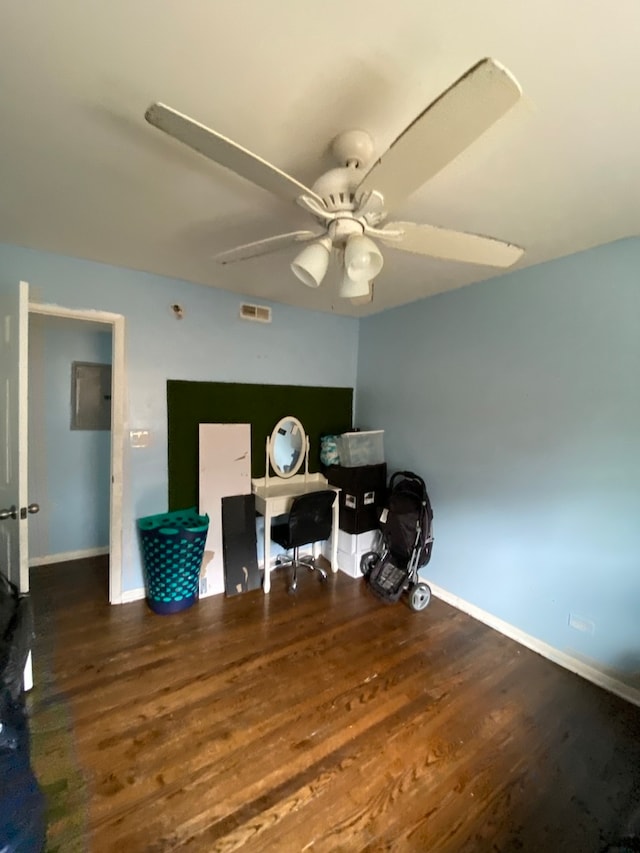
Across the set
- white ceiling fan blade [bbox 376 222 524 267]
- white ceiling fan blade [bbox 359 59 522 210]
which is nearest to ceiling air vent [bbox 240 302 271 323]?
white ceiling fan blade [bbox 376 222 524 267]

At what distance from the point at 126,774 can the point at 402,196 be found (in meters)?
2.40

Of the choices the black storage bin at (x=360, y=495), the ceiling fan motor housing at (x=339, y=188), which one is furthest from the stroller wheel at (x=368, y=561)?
the ceiling fan motor housing at (x=339, y=188)

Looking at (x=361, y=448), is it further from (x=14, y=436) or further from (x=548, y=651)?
(x=14, y=436)

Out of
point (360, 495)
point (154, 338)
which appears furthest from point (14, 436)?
point (360, 495)

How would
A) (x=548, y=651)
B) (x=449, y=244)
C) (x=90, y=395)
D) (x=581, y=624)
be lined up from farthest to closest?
(x=90, y=395), (x=548, y=651), (x=581, y=624), (x=449, y=244)

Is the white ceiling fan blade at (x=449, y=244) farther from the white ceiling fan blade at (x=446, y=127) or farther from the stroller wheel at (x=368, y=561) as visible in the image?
the stroller wheel at (x=368, y=561)

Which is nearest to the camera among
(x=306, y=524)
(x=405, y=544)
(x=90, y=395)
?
(x=405, y=544)

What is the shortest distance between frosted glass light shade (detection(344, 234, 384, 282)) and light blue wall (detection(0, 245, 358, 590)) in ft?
6.48

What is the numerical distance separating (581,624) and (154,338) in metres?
3.35

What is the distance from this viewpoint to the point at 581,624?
2168 mm

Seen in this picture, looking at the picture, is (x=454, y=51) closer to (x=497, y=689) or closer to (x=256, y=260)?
(x=256, y=260)

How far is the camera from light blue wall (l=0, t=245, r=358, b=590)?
242 centimetres

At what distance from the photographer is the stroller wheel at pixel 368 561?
10.5ft

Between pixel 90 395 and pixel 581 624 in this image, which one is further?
pixel 90 395
